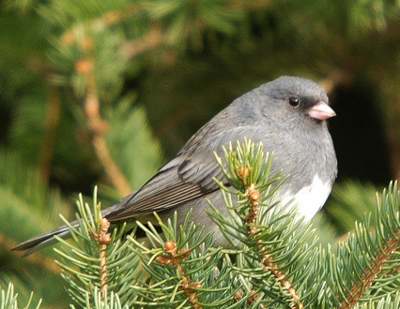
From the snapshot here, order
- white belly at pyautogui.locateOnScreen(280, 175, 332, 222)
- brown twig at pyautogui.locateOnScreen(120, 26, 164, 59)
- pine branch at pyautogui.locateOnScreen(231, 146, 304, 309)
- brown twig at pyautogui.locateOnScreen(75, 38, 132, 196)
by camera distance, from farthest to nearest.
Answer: brown twig at pyautogui.locateOnScreen(120, 26, 164, 59)
brown twig at pyautogui.locateOnScreen(75, 38, 132, 196)
white belly at pyautogui.locateOnScreen(280, 175, 332, 222)
pine branch at pyautogui.locateOnScreen(231, 146, 304, 309)

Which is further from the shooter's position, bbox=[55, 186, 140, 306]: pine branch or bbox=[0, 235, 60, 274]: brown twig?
bbox=[0, 235, 60, 274]: brown twig

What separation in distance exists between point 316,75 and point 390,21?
1.15ft

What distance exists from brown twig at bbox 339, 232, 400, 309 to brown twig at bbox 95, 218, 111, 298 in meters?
0.45

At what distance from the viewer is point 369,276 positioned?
1492 millimetres

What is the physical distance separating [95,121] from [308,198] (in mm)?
707

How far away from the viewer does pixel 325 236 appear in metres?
2.62

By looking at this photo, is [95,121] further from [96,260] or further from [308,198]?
[96,260]

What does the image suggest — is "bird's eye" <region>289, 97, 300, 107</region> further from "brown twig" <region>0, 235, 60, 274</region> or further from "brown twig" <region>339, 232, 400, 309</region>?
"brown twig" <region>339, 232, 400, 309</region>

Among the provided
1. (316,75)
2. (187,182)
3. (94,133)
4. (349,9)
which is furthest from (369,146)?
(94,133)

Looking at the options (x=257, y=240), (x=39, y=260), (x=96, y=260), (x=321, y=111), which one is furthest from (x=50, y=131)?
(x=257, y=240)

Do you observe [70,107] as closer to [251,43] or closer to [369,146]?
[251,43]

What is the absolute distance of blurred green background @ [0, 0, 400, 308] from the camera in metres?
2.64

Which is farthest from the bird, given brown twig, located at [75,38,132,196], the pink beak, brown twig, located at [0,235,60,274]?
brown twig, located at [0,235,60,274]

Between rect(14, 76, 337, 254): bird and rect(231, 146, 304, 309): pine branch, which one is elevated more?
rect(231, 146, 304, 309): pine branch
